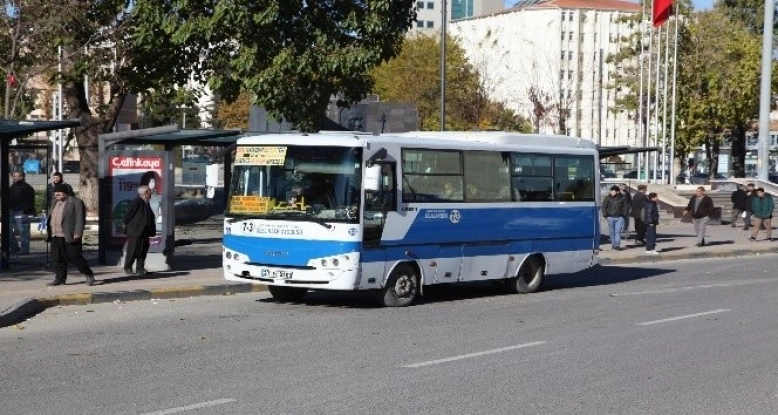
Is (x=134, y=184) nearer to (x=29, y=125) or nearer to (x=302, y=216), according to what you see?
(x=29, y=125)

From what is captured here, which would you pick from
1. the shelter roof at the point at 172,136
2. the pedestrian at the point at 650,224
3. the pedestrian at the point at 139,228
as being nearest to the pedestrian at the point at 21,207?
the shelter roof at the point at 172,136

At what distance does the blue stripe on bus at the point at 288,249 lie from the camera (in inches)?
732

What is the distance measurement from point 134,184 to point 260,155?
4.87 m

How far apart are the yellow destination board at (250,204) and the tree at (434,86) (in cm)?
6129

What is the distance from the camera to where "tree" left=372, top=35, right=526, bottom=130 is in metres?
81.6

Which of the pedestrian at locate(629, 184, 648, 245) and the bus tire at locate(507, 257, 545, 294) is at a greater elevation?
the pedestrian at locate(629, 184, 648, 245)

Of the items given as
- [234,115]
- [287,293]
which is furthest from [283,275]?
[234,115]

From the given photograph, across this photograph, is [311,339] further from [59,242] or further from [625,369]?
[59,242]

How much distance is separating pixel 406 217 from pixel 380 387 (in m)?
8.06

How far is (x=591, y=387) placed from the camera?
12.0 m

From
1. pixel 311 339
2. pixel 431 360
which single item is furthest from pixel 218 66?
pixel 431 360

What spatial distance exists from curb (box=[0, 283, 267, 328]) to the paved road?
0.25m

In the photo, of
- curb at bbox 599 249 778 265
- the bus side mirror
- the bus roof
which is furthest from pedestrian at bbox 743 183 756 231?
the bus side mirror

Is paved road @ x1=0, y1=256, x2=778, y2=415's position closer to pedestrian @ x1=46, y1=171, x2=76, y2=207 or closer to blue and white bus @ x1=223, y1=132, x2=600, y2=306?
blue and white bus @ x1=223, y1=132, x2=600, y2=306
